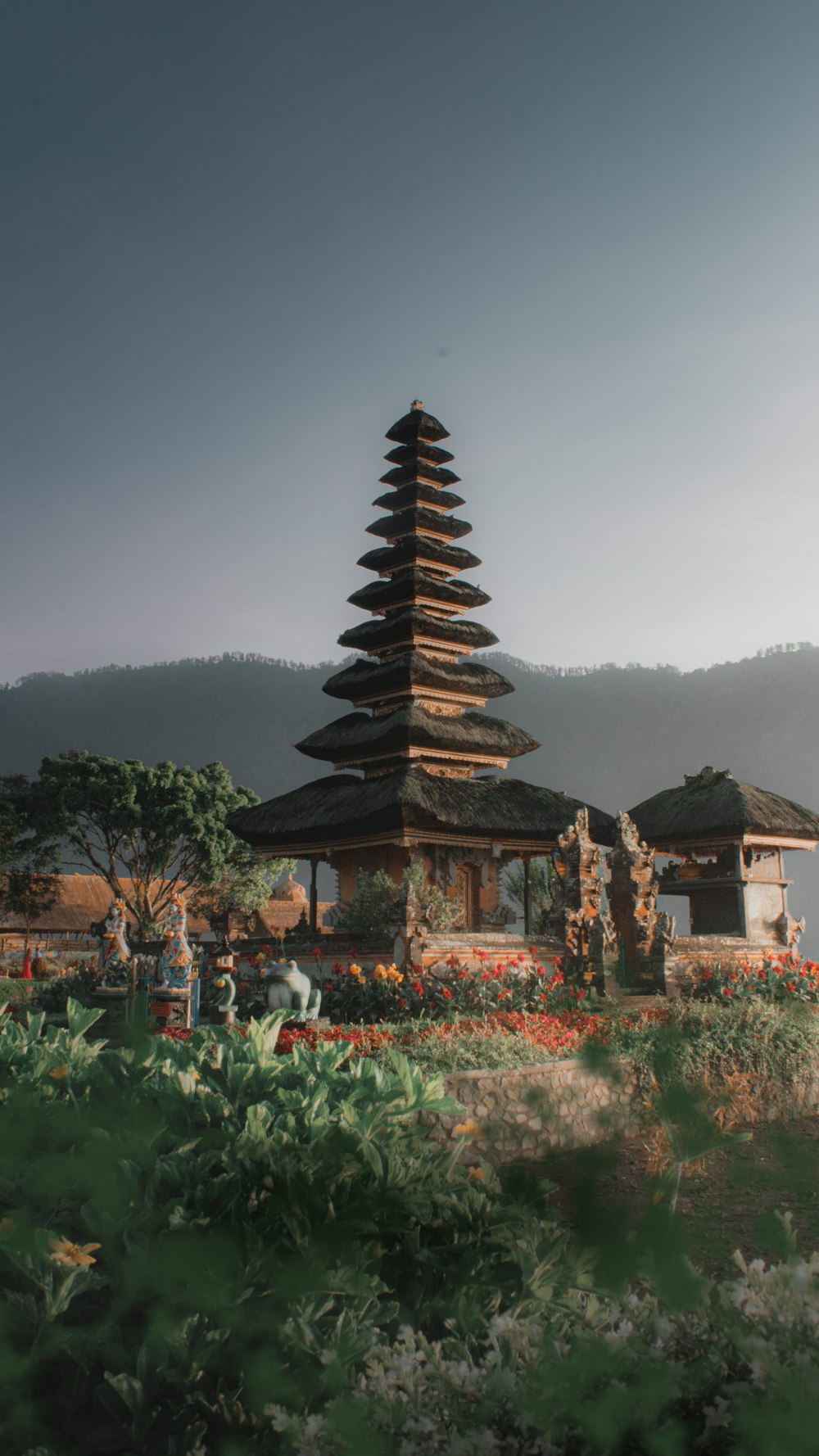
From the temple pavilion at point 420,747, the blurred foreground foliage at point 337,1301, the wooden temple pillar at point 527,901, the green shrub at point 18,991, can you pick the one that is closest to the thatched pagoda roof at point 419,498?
the temple pavilion at point 420,747

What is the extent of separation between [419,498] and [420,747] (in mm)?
8159

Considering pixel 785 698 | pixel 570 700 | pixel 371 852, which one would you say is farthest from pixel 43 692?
pixel 371 852

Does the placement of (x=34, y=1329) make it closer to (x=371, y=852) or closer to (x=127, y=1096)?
(x=127, y=1096)

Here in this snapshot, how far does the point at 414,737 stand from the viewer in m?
25.5

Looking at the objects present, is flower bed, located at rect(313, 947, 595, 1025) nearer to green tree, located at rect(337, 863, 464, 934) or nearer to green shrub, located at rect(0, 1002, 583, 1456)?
green tree, located at rect(337, 863, 464, 934)

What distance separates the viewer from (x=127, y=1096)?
3.88 meters

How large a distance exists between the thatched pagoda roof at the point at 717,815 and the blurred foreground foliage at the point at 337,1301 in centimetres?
2064

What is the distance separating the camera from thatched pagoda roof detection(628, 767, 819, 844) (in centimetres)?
2325

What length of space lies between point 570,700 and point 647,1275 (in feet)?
422

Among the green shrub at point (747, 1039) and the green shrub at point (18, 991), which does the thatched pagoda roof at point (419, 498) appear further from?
the green shrub at point (747, 1039)

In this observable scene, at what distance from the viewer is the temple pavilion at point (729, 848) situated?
23.4 metres

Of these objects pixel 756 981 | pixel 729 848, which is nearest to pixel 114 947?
pixel 756 981

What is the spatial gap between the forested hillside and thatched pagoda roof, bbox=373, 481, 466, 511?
258ft

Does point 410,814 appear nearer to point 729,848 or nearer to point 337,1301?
point 729,848
